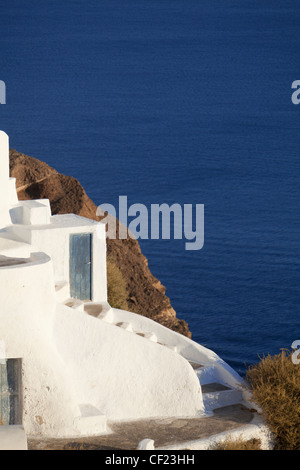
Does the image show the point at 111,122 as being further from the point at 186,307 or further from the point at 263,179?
the point at 186,307

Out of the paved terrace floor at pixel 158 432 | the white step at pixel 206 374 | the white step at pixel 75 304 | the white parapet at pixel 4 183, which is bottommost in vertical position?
the paved terrace floor at pixel 158 432

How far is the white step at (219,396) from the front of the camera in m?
17.3

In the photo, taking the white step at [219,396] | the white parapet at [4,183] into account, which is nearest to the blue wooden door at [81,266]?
the white parapet at [4,183]

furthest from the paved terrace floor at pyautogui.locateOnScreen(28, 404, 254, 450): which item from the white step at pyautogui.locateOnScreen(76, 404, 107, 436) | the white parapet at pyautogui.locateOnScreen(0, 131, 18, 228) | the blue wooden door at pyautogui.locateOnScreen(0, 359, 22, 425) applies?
the white parapet at pyautogui.locateOnScreen(0, 131, 18, 228)

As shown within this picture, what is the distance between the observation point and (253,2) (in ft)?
501

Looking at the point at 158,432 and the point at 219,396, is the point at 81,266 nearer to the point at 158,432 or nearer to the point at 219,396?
the point at 219,396

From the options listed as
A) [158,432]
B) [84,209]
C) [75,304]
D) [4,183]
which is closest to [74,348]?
[75,304]

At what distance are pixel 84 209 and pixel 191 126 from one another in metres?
66.8

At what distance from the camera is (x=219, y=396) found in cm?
1750

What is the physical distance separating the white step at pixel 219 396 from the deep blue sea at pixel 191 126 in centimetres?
1612

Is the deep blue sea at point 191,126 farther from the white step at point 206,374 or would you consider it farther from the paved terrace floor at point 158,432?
the paved terrace floor at point 158,432

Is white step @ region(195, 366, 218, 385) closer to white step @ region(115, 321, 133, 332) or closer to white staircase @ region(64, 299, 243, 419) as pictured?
white staircase @ region(64, 299, 243, 419)

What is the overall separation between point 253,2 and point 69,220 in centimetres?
13915

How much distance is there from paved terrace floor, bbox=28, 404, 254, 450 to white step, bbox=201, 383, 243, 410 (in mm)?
170
